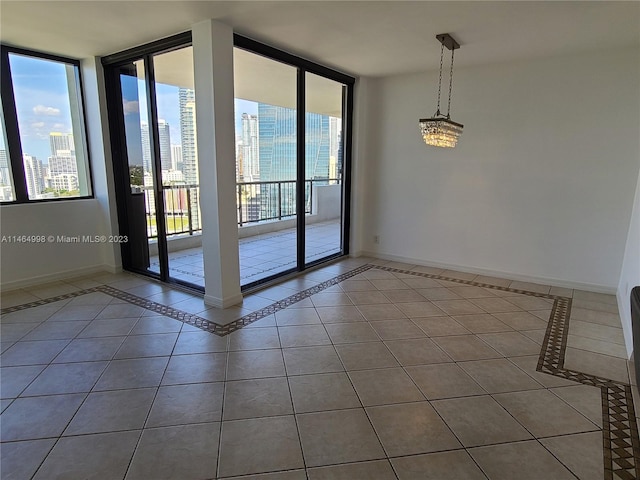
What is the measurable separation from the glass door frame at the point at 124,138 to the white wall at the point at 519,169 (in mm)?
2612

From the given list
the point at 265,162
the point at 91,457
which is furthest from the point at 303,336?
the point at 265,162

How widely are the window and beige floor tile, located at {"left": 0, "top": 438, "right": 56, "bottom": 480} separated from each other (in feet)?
9.61

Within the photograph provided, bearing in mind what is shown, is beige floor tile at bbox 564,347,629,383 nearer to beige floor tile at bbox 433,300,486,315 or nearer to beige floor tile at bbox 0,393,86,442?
beige floor tile at bbox 433,300,486,315

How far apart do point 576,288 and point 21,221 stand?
18.8 feet

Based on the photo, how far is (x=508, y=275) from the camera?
4.25 meters

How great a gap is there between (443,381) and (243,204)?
16.7 feet

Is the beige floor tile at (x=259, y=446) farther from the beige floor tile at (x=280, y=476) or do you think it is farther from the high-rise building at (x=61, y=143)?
the high-rise building at (x=61, y=143)

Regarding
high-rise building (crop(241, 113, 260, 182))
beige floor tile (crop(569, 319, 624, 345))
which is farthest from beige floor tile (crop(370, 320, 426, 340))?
high-rise building (crop(241, 113, 260, 182))

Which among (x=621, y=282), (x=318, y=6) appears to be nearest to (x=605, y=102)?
(x=621, y=282)

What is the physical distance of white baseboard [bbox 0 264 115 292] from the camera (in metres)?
3.70

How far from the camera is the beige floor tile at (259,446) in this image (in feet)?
5.19

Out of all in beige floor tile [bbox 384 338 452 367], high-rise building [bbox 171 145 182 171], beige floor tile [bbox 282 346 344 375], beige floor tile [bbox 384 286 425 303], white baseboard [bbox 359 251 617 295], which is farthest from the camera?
high-rise building [bbox 171 145 182 171]

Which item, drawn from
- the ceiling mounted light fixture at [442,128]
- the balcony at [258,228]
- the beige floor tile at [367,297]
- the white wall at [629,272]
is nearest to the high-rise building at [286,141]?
the balcony at [258,228]

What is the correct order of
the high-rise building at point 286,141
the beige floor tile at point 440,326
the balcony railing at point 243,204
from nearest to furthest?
the beige floor tile at point 440,326, the high-rise building at point 286,141, the balcony railing at point 243,204
